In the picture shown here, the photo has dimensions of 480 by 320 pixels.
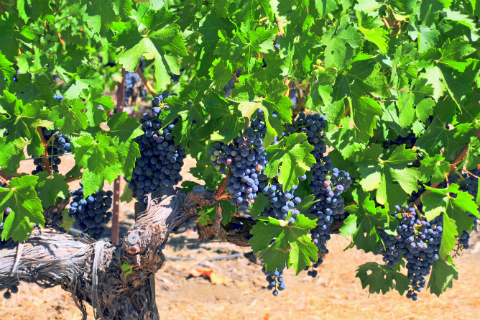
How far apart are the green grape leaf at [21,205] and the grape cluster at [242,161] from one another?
88 cm

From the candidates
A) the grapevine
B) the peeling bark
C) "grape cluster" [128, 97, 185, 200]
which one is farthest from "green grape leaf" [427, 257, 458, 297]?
"grape cluster" [128, 97, 185, 200]

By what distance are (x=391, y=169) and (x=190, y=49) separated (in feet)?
4.44

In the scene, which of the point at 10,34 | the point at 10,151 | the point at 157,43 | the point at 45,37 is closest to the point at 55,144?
the point at 10,151

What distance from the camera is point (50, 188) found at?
2.45m

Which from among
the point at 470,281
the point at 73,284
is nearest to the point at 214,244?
the point at 470,281

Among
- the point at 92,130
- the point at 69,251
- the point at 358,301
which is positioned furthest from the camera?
the point at 358,301

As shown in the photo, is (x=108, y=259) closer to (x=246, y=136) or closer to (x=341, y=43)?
(x=246, y=136)

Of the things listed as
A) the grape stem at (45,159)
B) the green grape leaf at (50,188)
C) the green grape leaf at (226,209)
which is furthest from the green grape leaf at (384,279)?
the grape stem at (45,159)

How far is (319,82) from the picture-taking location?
2135 mm

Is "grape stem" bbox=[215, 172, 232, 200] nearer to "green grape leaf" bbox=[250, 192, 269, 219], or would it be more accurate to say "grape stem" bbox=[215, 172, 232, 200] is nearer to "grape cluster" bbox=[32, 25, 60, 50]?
"green grape leaf" bbox=[250, 192, 269, 219]

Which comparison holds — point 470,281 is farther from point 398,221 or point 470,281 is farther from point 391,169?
point 391,169

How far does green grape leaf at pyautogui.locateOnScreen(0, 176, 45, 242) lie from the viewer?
2.18 metres

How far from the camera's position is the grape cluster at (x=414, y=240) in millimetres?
2641

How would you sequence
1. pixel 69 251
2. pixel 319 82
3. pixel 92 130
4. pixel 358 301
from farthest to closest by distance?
pixel 358 301 → pixel 69 251 → pixel 92 130 → pixel 319 82
